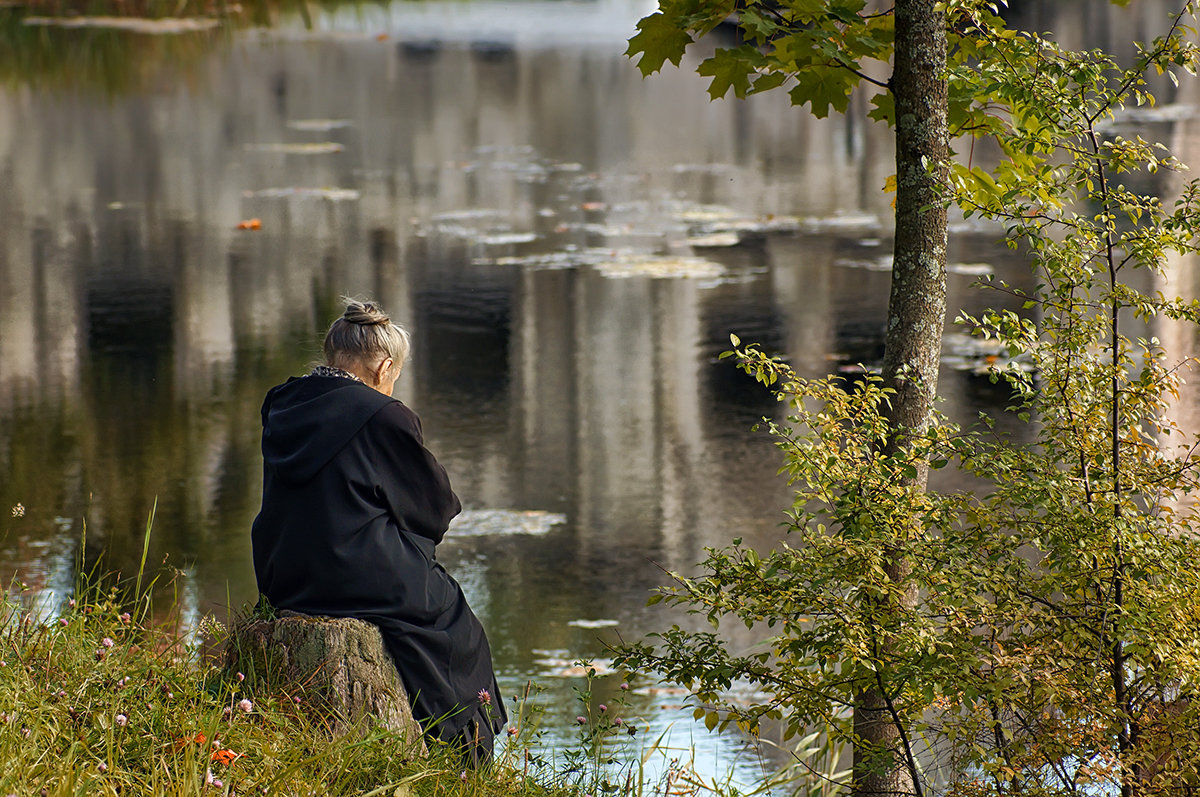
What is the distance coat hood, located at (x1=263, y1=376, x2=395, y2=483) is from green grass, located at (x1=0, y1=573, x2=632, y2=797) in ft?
1.74

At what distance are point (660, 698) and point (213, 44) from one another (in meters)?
20.8

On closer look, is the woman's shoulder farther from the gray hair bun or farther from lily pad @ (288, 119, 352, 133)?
lily pad @ (288, 119, 352, 133)

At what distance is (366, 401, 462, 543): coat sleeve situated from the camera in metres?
3.42

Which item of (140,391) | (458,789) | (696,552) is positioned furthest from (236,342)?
(458,789)

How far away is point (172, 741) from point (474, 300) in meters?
7.12

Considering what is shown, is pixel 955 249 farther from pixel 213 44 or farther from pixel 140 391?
pixel 213 44

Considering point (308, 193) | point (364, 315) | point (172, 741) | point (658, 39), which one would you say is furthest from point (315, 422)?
point (308, 193)

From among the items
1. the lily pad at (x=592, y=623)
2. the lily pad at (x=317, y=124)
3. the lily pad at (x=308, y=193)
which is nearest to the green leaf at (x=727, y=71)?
the lily pad at (x=592, y=623)

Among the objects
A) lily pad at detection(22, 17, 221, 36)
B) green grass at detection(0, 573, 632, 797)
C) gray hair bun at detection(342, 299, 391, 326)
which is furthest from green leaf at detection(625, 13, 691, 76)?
lily pad at detection(22, 17, 221, 36)

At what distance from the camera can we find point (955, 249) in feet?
37.0

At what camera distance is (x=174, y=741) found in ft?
9.89

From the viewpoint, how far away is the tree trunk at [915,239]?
3379mm

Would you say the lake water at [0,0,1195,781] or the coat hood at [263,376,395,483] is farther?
the lake water at [0,0,1195,781]

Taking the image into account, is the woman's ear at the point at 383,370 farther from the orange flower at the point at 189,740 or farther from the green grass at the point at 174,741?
the orange flower at the point at 189,740
